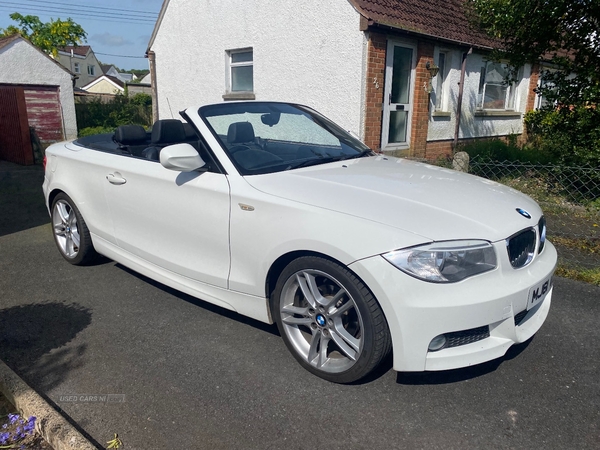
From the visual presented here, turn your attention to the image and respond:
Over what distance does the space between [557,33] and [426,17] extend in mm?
4146

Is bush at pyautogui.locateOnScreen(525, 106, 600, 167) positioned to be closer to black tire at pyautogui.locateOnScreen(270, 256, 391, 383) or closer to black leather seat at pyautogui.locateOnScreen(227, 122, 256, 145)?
black leather seat at pyautogui.locateOnScreen(227, 122, 256, 145)

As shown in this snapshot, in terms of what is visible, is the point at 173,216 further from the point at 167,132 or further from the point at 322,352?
the point at 322,352

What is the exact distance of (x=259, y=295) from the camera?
10.6 feet

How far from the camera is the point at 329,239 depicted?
2.78 m

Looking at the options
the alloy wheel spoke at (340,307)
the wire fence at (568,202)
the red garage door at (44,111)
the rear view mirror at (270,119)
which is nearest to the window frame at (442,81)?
the wire fence at (568,202)

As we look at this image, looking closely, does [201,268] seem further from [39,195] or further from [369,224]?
[39,195]

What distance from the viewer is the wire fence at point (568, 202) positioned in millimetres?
5453

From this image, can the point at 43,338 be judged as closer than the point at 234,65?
Yes

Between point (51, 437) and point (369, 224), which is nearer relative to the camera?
point (51, 437)

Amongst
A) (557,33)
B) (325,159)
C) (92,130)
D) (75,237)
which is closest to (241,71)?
(557,33)

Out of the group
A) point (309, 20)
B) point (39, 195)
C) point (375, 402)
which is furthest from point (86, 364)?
point (309, 20)

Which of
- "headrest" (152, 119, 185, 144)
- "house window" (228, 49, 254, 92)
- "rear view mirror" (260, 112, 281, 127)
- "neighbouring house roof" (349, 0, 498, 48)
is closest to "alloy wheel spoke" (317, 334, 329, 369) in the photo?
"rear view mirror" (260, 112, 281, 127)

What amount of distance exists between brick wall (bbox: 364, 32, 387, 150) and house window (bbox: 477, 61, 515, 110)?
14.3 ft

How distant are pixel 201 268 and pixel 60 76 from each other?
22613 millimetres
